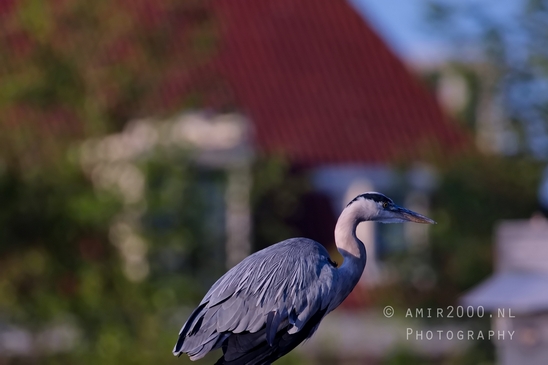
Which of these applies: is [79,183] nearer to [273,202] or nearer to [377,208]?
[273,202]

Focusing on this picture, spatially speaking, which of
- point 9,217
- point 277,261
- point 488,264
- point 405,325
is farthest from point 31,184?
point 277,261

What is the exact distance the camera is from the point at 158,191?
11.7 m

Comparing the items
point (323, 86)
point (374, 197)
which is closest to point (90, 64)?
point (323, 86)

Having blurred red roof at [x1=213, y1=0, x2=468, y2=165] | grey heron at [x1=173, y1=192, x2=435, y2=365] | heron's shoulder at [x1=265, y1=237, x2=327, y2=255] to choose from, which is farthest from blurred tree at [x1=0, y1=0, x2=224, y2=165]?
grey heron at [x1=173, y1=192, x2=435, y2=365]

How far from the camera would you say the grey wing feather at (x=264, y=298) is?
367 centimetres

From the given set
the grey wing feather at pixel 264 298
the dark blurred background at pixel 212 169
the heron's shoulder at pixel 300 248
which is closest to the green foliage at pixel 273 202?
the dark blurred background at pixel 212 169

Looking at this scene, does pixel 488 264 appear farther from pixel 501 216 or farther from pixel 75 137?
pixel 75 137

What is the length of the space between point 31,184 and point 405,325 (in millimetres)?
4521

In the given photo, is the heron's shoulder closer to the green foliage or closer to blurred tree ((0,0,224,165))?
blurred tree ((0,0,224,165))

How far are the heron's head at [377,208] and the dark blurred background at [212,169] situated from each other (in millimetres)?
6218

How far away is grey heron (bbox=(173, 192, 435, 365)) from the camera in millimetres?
3689

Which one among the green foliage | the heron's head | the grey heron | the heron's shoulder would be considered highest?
the heron's head

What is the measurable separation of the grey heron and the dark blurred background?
6.34 metres

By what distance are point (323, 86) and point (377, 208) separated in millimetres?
11929
